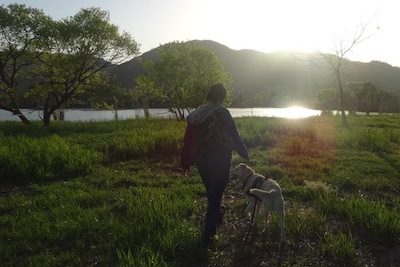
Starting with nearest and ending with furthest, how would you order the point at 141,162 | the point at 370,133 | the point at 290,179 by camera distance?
the point at 290,179, the point at 141,162, the point at 370,133

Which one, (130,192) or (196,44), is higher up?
(196,44)

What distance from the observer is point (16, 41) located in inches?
844

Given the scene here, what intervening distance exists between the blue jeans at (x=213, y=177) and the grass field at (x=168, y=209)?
0.39 meters

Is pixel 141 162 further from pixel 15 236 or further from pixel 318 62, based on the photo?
pixel 318 62

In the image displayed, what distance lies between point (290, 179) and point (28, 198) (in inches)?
255

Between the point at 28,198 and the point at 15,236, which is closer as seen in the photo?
the point at 15,236

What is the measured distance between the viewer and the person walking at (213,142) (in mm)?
4703

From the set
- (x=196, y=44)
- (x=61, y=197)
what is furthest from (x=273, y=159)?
(x=196, y=44)

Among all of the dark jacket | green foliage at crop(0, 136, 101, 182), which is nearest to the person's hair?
the dark jacket

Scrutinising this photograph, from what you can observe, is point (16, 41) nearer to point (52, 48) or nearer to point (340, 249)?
point (52, 48)

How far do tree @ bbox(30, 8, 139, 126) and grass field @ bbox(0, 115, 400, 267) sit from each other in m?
11.4

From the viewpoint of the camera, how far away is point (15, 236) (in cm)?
527

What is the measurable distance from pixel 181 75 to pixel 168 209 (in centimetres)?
2601

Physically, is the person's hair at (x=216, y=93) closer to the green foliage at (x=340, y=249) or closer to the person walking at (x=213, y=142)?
the person walking at (x=213, y=142)
